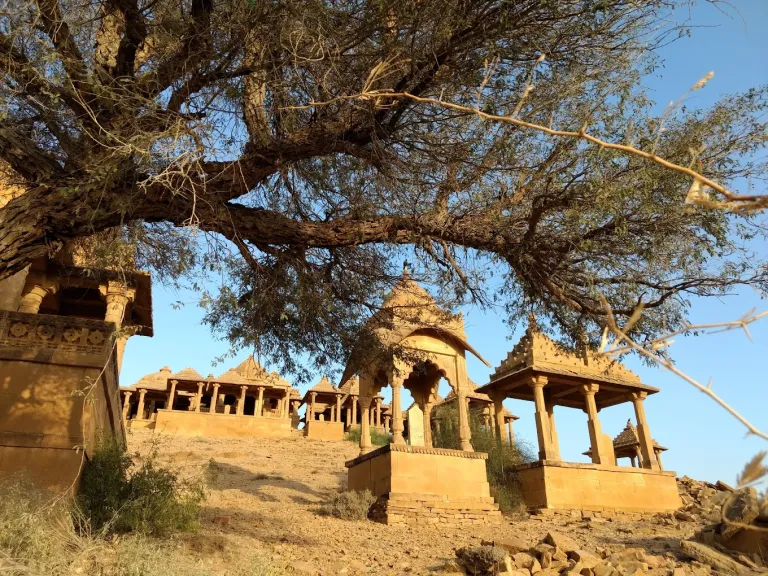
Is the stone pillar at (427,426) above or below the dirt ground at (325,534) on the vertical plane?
above

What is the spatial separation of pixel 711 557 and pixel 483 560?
9.18 ft

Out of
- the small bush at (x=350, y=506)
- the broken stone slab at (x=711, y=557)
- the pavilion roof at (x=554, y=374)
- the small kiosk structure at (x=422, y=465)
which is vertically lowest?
the broken stone slab at (x=711, y=557)

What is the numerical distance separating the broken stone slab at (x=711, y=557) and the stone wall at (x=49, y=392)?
734 centimetres

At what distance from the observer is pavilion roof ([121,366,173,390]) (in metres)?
34.2

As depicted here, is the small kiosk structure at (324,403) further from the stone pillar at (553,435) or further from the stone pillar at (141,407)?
the stone pillar at (553,435)

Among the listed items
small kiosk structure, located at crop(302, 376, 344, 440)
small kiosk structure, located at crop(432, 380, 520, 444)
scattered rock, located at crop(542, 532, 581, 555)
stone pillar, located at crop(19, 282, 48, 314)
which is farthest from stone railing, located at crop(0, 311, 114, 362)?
small kiosk structure, located at crop(302, 376, 344, 440)

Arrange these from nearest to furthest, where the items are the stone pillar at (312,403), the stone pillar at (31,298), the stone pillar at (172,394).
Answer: the stone pillar at (31,298) → the stone pillar at (172,394) → the stone pillar at (312,403)

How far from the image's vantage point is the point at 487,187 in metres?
6.89

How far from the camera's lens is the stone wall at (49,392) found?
707 centimetres

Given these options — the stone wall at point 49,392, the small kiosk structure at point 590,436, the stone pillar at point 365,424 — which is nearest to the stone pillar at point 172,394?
the stone pillar at point 365,424

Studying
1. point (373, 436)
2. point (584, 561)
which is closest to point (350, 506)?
point (584, 561)

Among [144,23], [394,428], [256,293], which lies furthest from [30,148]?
[394,428]

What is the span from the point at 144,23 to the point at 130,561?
17.3 feet

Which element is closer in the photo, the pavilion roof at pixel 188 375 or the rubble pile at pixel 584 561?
the rubble pile at pixel 584 561
